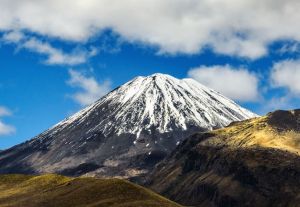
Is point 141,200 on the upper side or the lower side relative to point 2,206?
lower

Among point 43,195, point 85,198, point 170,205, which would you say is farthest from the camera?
point 43,195

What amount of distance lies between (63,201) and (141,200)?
2574cm

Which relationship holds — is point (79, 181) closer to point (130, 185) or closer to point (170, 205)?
point (130, 185)

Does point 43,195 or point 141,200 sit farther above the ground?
point 43,195

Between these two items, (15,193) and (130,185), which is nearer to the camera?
(130,185)

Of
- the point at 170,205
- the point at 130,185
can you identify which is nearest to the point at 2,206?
the point at 130,185

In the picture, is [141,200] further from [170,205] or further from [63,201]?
[63,201]

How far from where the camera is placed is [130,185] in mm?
171750

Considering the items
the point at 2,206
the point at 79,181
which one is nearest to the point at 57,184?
the point at 79,181

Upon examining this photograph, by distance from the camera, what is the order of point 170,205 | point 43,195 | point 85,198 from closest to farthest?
1. point 170,205
2. point 85,198
3. point 43,195

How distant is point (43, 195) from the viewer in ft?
605

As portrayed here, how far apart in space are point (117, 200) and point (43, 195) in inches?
1402

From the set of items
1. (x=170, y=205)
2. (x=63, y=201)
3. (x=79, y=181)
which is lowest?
(x=170, y=205)

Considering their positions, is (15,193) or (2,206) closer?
(2,206)
